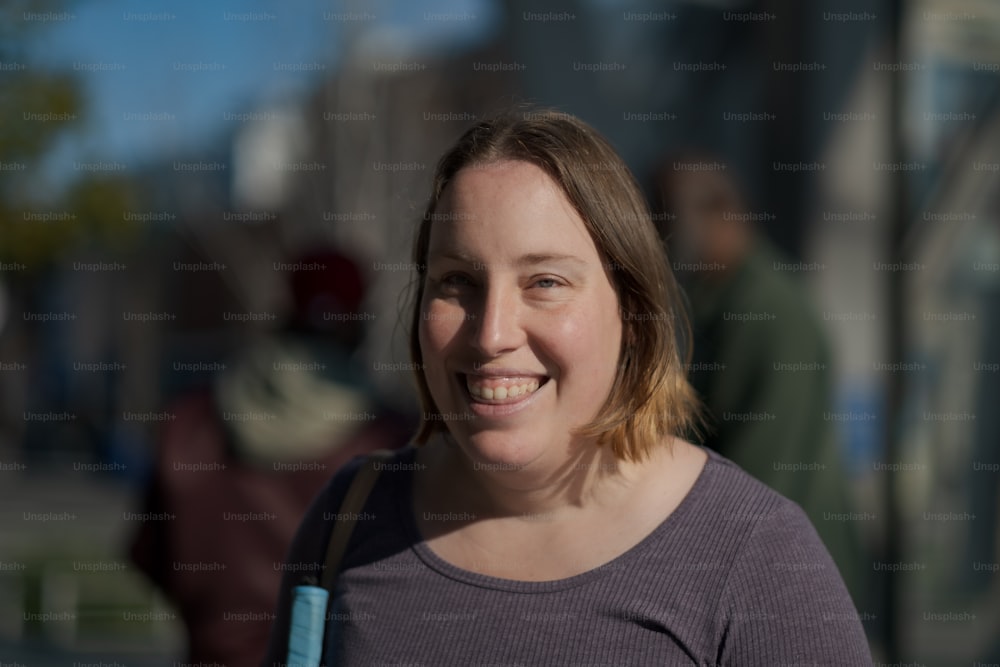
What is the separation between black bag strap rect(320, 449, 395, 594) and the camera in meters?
2.09

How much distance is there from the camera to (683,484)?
77.1 inches

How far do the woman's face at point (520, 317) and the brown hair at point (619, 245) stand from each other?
0.09 feet

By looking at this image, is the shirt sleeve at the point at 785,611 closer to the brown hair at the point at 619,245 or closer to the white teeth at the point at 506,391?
the brown hair at the point at 619,245

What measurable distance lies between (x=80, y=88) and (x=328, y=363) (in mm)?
6969

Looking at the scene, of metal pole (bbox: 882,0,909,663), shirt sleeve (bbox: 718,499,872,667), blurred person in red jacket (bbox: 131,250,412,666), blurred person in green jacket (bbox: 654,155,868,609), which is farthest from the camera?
metal pole (bbox: 882,0,909,663)

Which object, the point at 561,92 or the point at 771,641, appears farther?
the point at 561,92

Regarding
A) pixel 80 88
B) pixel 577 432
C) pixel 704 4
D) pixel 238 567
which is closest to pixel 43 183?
pixel 80 88

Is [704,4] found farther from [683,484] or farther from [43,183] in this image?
[683,484]

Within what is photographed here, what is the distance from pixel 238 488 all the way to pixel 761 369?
1.61 meters

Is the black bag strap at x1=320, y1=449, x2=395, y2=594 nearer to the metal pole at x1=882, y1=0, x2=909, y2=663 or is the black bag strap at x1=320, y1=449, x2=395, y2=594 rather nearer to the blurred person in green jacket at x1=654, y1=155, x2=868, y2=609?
the blurred person in green jacket at x1=654, y1=155, x2=868, y2=609

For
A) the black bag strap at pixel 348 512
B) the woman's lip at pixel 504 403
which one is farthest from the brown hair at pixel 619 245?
the black bag strap at pixel 348 512

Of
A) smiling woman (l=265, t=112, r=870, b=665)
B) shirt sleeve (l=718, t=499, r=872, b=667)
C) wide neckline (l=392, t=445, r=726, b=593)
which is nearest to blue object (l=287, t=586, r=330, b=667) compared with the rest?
smiling woman (l=265, t=112, r=870, b=665)

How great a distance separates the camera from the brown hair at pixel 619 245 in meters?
1.96

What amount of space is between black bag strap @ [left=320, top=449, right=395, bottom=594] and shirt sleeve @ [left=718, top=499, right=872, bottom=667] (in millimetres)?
692
